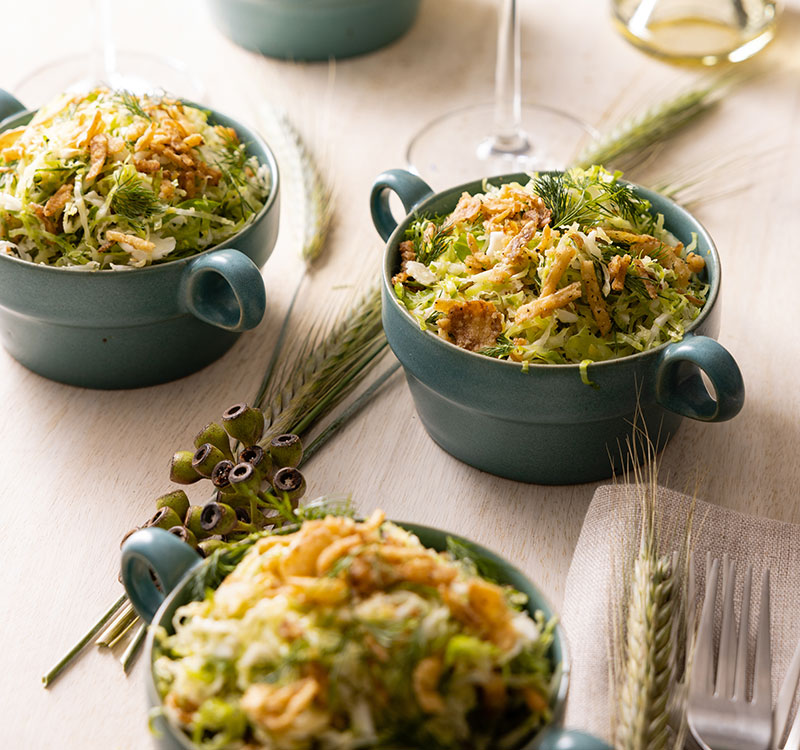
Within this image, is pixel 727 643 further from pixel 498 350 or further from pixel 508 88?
pixel 508 88

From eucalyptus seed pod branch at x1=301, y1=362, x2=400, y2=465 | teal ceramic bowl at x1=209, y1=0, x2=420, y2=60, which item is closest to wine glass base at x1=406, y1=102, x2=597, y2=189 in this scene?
teal ceramic bowl at x1=209, y1=0, x2=420, y2=60

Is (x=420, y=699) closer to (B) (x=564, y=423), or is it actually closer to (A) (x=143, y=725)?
(A) (x=143, y=725)

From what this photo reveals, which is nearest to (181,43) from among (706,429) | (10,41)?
(10,41)

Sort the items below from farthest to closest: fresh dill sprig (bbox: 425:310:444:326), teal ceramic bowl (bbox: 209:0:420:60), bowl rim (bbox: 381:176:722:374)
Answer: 1. teal ceramic bowl (bbox: 209:0:420:60)
2. fresh dill sprig (bbox: 425:310:444:326)
3. bowl rim (bbox: 381:176:722:374)

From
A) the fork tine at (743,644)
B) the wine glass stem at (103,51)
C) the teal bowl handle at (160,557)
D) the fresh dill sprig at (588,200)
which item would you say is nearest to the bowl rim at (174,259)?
the fresh dill sprig at (588,200)

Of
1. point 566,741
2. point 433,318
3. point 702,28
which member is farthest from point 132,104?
point 702,28

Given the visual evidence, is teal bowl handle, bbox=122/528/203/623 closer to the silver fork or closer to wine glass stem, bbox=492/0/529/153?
the silver fork

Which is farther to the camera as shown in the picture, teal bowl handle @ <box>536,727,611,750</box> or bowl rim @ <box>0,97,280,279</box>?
bowl rim @ <box>0,97,280,279</box>
